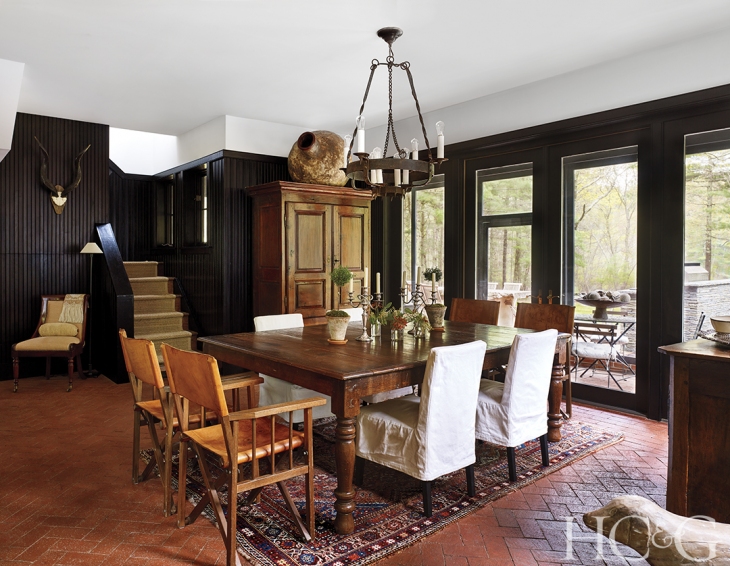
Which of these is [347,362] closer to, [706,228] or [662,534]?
[662,534]

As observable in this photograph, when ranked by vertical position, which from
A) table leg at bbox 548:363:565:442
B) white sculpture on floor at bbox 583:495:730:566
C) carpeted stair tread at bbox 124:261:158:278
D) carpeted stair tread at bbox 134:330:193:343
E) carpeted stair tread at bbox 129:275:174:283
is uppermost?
carpeted stair tread at bbox 124:261:158:278

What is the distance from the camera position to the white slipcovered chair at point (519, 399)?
3164mm

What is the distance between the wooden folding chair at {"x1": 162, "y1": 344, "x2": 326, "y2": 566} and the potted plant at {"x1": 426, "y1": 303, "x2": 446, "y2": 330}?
5.28 feet

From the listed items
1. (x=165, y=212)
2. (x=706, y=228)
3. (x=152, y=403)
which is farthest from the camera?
(x=165, y=212)

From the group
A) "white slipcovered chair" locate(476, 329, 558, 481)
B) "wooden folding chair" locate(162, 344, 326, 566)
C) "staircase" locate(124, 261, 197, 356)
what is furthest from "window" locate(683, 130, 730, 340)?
"staircase" locate(124, 261, 197, 356)

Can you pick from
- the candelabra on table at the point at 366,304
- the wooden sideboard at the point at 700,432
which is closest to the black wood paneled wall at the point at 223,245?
the candelabra on table at the point at 366,304

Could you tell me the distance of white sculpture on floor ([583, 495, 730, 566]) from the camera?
102 cm

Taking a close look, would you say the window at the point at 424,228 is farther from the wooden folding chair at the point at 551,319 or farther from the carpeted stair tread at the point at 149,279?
the carpeted stair tread at the point at 149,279

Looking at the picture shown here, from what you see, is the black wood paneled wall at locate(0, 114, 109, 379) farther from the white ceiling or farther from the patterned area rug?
the patterned area rug

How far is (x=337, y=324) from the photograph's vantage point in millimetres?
3449

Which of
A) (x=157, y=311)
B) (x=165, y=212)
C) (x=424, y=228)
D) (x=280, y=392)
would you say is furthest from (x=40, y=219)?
(x=424, y=228)

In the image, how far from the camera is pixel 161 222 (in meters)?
8.27

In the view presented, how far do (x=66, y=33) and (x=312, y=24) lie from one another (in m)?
1.92

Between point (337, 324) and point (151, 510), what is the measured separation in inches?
58.3
